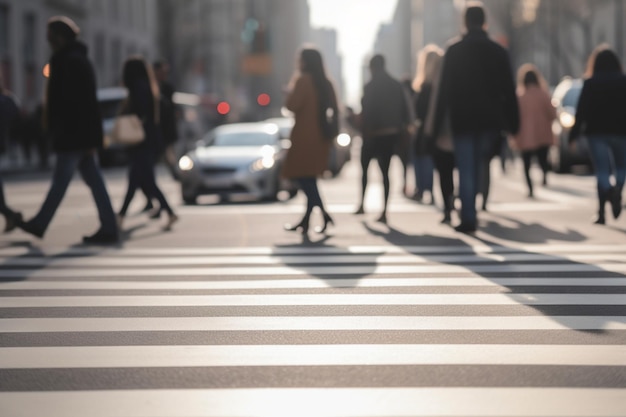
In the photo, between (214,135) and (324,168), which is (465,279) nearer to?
(324,168)

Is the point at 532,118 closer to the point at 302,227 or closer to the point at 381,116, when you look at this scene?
the point at 381,116

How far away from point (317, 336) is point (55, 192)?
18.9 feet

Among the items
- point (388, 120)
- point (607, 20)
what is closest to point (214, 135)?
point (388, 120)

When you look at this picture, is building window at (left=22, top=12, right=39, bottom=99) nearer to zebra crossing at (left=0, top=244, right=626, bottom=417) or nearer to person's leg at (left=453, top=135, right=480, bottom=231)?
person's leg at (left=453, top=135, right=480, bottom=231)

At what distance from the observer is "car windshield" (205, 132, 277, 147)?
19.6 metres

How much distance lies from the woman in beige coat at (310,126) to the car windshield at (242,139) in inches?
289

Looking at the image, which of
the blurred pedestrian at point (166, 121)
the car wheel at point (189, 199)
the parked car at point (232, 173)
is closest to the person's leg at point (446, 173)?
the blurred pedestrian at point (166, 121)

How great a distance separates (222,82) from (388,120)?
317 ft

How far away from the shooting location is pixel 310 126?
474 inches

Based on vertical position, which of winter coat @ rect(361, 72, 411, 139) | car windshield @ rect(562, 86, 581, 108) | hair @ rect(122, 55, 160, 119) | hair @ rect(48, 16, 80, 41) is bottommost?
car windshield @ rect(562, 86, 581, 108)

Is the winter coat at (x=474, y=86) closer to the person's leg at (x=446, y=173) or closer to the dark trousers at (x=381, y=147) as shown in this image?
the person's leg at (x=446, y=173)

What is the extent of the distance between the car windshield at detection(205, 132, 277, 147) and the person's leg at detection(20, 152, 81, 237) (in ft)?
28.1

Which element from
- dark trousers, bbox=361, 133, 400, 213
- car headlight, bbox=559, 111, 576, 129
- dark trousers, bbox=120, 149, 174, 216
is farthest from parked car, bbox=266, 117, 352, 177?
dark trousers, bbox=120, 149, 174, 216

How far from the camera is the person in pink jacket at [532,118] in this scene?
17.3 meters
